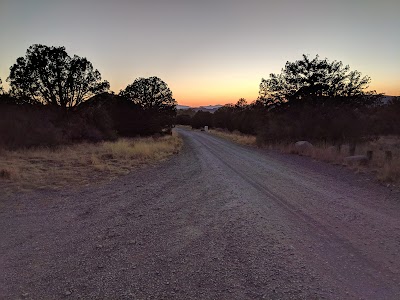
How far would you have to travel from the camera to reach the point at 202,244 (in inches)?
169

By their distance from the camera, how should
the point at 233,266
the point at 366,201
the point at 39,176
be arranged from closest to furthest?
the point at 233,266, the point at 366,201, the point at 39,176

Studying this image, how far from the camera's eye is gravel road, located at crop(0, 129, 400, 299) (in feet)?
10.3

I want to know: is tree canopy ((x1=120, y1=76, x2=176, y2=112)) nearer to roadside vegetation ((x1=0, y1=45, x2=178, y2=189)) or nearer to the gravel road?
roadside vegetation ((x1=0, y1=45, x2=178, y2=189))

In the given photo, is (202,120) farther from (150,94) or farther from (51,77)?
(51,77)

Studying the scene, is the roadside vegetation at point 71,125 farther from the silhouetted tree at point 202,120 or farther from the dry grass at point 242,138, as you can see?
the silhouetted tree at point 202,120

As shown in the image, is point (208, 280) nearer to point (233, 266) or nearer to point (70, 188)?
point (233, 266)

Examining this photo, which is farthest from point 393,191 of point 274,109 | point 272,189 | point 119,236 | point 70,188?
point 274,109

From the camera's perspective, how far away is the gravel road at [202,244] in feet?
10.3

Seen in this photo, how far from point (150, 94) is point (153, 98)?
0.66 meters

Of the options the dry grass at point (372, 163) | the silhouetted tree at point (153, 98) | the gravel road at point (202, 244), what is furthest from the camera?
the silhouetted tree at point (153, 98)

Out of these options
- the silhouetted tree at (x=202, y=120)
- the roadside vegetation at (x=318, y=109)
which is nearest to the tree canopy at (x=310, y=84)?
the roadside vegetation at (x=318, y=109)

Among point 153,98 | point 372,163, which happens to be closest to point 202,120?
point 153,98

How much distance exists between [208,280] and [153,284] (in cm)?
62

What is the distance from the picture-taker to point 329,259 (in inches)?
149
